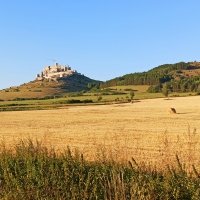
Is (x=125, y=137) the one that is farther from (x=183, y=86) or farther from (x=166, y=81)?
(x=166, y=81)

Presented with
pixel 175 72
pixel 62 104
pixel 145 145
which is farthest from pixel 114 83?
pixel 145 145

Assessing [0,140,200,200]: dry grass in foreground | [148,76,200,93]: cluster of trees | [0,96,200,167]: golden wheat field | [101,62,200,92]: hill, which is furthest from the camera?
[101,62,200,92]: hill

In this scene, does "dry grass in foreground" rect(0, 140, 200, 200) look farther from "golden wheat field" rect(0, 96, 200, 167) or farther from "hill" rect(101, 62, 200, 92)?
"hill" rect(101, 62, 200, 92)

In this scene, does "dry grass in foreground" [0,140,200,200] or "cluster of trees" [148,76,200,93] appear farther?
"cluster of trees" [148,76,200,93]

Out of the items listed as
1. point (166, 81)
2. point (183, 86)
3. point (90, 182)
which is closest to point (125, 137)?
point (90, 182)

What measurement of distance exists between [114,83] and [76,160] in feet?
571

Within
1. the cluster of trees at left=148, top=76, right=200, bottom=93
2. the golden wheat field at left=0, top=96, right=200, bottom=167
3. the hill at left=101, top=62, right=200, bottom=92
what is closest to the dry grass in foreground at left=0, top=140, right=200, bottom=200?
the golden wheat field at left=0, top=96, right=200, bottom=167

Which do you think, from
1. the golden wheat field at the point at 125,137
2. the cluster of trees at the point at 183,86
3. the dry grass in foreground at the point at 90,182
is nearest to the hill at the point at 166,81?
the cluster of trees at the point at 183,86

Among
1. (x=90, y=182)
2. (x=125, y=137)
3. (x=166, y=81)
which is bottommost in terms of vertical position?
(x=125, y=137)

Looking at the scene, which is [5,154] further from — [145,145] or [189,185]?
[145,145]

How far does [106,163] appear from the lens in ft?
34.7

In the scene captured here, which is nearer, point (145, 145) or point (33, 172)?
point (33, 172)

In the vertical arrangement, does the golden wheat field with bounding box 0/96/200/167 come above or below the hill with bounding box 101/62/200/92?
below

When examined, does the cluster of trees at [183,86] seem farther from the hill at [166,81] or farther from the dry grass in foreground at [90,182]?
the dry grass in foreground at [90,182]
